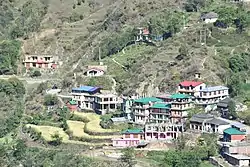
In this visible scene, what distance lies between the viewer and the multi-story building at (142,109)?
41219 millimetres

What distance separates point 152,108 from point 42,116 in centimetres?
759

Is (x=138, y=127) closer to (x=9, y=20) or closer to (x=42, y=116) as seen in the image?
(x=42, y=116)

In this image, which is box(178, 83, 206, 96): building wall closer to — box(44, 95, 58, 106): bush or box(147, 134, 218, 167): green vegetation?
box(147, 134, 218, 167): green vegetation

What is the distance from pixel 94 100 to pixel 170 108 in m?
5.93

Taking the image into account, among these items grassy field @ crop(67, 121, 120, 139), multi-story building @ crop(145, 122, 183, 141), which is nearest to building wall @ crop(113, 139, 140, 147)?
grassy field @ crop(67, 121, 120, 139)

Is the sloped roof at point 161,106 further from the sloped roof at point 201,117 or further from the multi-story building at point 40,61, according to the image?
the multi-story building at point 40,61

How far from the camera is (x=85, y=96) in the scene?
1797 inches

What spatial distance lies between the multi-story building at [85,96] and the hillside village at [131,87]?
0.22 ft

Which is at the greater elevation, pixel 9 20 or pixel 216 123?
pixel 9 20

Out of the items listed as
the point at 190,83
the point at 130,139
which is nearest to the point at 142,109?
the point at 130,139

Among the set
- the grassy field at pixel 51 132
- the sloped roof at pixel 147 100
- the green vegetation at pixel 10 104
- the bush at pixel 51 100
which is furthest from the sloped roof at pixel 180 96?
the green vegetation at pixel 10 104

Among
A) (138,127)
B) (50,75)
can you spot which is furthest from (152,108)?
(50,75)

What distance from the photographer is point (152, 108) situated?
135 ft

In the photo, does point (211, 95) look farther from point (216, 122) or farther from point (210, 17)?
point (210, 17)
